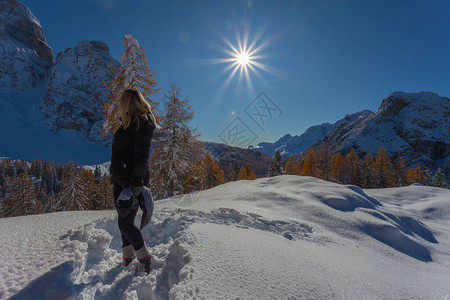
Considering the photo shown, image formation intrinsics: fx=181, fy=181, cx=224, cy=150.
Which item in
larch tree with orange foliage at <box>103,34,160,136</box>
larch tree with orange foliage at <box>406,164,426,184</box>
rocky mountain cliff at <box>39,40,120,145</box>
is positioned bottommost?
larch tree with orange foliage at <box>406,164,426,184</box>

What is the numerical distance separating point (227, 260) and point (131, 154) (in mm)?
1792

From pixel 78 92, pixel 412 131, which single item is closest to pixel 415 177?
pixel 412 131

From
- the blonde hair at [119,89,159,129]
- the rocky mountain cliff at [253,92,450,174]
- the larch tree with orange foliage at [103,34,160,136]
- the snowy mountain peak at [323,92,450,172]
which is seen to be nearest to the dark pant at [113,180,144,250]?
the blonde hair at [119,89,159,129]

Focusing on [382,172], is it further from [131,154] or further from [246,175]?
[131,154]

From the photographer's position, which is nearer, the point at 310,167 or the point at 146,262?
the point at 146,262

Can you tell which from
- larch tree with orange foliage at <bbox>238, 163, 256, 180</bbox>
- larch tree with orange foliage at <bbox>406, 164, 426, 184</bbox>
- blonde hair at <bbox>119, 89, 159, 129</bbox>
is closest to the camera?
blonde hair at <bbox>119, 89, 159, 129</bbox>

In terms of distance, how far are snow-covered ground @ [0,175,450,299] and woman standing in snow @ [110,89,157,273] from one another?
376mm

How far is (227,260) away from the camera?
211cm

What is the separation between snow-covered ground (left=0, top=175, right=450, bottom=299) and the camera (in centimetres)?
185

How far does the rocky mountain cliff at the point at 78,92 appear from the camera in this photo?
12731 centimetres

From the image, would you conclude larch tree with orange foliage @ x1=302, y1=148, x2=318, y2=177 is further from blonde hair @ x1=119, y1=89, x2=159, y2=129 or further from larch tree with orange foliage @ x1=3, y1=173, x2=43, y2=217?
larch tree with orange foliage @ x1=3, y1=173, x2=43, y2=217

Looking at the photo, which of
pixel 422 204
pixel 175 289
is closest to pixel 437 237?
pixel 422 204

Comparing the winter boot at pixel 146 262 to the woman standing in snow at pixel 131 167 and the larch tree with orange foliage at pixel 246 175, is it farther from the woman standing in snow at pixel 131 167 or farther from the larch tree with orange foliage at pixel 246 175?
the larch tree with orange foliage at pixel 246 175

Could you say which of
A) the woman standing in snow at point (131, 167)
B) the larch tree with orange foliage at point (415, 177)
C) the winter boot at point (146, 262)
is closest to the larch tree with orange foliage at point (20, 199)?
the woman standing in snow at point (131, 167)
